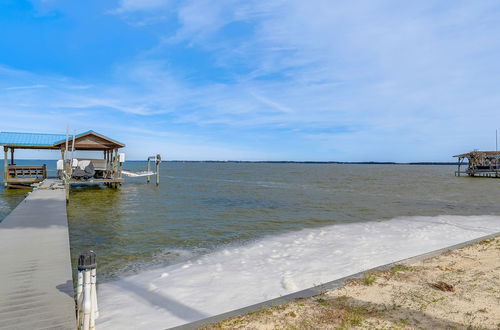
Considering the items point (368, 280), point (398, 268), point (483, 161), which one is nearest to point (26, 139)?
point (368, 280)

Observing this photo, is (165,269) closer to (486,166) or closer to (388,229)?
(388,229)

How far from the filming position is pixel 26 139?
27.3m

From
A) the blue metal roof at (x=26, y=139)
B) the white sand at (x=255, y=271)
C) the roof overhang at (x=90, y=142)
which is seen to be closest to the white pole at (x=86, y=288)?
the white sand at (x=255, y=271)

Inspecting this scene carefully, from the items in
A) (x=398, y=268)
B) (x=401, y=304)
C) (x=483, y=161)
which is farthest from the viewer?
(x=483, y=161)

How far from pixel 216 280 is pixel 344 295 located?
2812 mm

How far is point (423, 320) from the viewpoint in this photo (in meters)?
4.35

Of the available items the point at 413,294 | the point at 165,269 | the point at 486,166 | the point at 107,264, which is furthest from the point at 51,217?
the point at 486,166

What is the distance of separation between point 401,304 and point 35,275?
21.5 feet

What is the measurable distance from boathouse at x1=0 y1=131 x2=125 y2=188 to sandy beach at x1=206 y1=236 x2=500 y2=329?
79.5ft

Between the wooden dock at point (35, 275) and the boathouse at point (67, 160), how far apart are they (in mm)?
16155

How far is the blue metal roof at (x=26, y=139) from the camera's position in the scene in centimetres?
2628

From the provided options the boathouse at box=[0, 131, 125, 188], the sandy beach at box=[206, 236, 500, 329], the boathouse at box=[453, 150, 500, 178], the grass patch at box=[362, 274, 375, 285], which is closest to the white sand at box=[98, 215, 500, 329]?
the grass patch at box=[362, 274, 375, 285]

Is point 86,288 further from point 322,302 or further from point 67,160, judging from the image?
point 67,160

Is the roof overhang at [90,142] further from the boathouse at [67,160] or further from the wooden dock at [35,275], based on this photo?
the wooden dock at [35,275]
